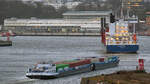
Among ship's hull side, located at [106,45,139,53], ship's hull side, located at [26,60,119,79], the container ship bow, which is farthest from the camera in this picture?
the container ship bow

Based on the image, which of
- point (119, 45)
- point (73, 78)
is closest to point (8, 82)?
point (73, 78)

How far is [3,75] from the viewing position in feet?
154

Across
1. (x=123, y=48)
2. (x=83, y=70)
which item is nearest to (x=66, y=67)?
(x=83, y=70)

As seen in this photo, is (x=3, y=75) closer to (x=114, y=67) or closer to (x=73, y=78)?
(x=73, y=78)

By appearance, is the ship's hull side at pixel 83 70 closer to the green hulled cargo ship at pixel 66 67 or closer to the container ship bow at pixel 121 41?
the green hulled cargo ship at pixel 66 67

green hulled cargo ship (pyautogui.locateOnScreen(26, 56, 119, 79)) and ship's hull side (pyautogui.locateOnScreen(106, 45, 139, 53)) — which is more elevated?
green hulled cargo ship (pyautogui.locateOnScreen(26, 56, 119, 79))

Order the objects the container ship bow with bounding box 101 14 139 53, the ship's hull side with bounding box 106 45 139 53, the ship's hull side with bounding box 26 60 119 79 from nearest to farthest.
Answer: the ship's hull side with bounding box 26 60 119 79
the ship's hull side with bounding box 106 45 139 53
the container ship bow with bounding box 101 14 139 53

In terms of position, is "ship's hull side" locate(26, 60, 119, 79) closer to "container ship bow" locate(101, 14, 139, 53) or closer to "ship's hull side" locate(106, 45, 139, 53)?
"ship's hull side" locate(106, 45, 139, 53)

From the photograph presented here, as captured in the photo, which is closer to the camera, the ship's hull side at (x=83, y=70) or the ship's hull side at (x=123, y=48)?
the ship's hull side at (x=83, y=70)

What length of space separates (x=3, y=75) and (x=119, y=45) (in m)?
30.0

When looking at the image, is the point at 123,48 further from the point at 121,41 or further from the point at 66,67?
the point at 66,67

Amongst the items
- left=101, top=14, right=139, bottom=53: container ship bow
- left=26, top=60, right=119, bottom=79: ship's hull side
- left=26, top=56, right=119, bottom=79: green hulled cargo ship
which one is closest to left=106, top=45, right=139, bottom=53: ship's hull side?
left=101, top=14, right=139, bottom=53: container ship bow

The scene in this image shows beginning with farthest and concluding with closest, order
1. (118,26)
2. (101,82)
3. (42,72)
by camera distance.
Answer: (118,26)
(42,72)
(101,82)

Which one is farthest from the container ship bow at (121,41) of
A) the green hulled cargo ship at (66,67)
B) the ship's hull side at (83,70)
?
the green hulled cargo ship at (66,67)
